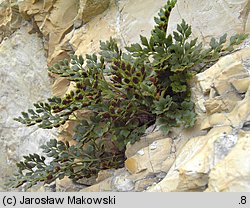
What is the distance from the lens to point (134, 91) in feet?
6.94

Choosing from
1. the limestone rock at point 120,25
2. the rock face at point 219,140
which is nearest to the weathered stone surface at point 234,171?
the rock face at point 219,140

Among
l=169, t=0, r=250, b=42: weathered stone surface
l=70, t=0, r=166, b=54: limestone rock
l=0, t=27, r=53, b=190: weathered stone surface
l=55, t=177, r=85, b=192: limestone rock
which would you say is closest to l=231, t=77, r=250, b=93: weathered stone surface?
l=169, t=0, r=250, b=42: weathered stone surface

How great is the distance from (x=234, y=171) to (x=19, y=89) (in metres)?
2.40

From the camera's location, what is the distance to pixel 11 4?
3.53 meters

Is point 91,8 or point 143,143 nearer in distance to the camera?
point 143,143

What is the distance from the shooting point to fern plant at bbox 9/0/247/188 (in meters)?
2.06

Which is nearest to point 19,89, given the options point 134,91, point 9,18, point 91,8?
point 9,18

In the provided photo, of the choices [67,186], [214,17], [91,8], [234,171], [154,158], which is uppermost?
[91,8]

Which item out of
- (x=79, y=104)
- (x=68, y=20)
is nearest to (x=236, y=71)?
(x=79, y=104)

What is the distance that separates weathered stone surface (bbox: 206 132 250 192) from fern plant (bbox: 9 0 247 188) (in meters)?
0.42

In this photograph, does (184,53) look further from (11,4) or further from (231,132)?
(11,4)

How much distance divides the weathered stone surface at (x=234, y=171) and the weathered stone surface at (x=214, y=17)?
990 millimetres

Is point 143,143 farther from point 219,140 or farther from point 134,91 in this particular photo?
point 219,140

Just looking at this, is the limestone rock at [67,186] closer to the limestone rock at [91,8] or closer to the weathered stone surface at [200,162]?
the weathered stone surface at [200,162]
